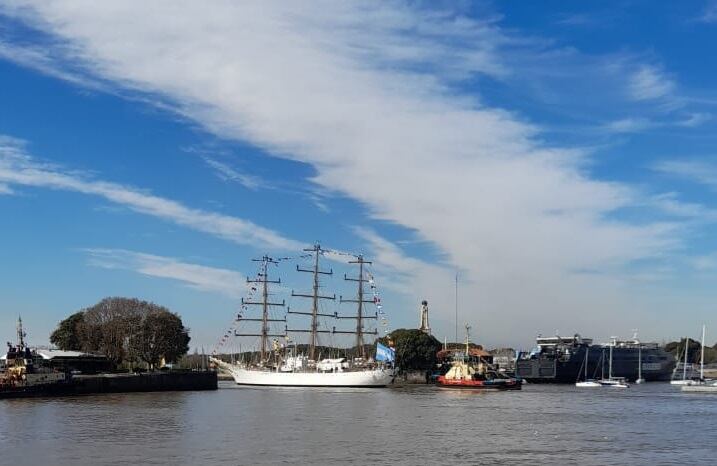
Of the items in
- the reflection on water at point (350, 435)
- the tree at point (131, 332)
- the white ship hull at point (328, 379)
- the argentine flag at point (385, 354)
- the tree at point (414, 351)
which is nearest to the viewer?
the reflection on water at point (350, 435)

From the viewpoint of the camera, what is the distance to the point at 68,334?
14588 cm

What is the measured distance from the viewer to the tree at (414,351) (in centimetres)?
18800

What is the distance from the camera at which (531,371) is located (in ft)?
646

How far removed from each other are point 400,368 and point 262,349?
1339 inches

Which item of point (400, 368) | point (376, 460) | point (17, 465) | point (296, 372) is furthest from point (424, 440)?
point (400, 368)

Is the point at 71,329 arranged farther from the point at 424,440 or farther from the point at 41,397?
the point at 424,440

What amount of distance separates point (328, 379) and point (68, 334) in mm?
53247

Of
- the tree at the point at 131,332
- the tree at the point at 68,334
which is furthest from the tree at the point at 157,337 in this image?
the tree at the point at 68,334

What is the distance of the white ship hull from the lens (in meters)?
165

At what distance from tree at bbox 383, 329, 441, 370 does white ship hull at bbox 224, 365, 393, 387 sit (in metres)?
20.2

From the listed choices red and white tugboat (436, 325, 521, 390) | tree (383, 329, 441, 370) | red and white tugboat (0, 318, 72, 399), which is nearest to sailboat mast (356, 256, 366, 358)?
tree (383, 329, 441, 370)

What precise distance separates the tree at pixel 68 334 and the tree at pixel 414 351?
70515mm

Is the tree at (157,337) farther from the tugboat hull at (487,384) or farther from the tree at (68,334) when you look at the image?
the tugboat hull at (487,384)

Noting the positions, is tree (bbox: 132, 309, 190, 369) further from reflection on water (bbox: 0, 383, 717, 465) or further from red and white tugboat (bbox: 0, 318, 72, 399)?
Answer: reflection on water (bbox: 0, 383, 717, 465)
